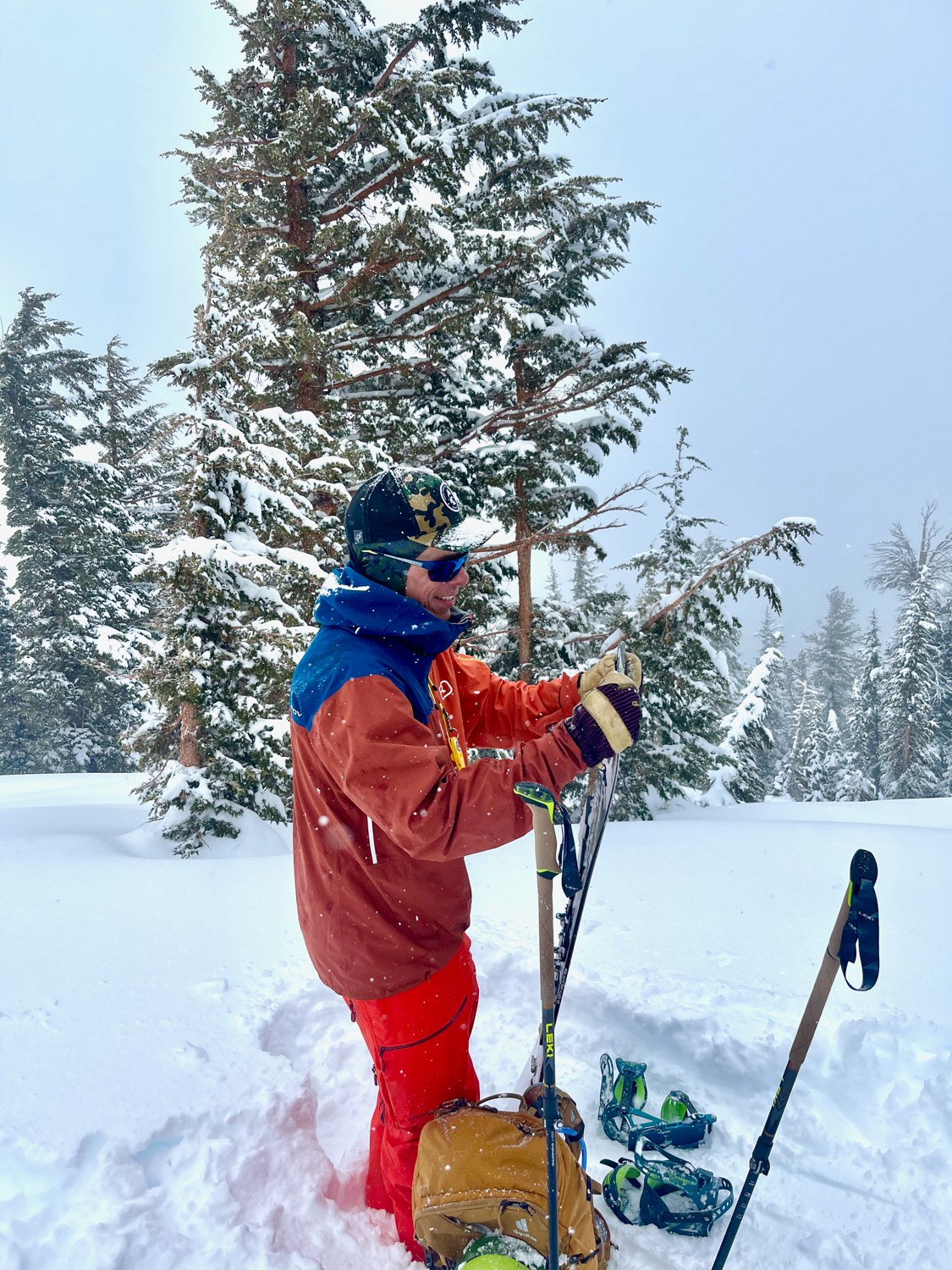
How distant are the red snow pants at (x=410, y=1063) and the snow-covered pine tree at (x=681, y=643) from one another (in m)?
9.89

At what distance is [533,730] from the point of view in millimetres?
3117

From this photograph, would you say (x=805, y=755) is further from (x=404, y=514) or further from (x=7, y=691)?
(x=404, y=514)

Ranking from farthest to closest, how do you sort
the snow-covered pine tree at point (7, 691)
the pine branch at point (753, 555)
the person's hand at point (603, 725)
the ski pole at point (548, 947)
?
the snow-covered pine tree at point (7, 691) < the pine branch at point (753, 555) < the person's hand at point (603, 725) < the ski pole at point (548, 947)

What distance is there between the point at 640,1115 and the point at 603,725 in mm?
2283

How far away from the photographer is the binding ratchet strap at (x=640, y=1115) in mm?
3025

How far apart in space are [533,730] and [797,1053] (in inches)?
60.7

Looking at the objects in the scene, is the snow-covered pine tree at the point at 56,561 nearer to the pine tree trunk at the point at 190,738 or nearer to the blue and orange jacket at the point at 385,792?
the pine tree trunk at the point at 190,738

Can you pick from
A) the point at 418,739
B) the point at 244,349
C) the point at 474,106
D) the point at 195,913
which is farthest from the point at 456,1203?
the point at 474,106

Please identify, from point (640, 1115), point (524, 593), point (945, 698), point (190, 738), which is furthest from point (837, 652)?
point (640, 1115)

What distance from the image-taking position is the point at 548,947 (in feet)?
7.43

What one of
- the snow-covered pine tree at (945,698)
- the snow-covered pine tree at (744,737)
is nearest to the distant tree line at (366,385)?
the snow-covered pine tree at (744,737)

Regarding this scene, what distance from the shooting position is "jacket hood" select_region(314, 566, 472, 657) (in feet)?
7.54

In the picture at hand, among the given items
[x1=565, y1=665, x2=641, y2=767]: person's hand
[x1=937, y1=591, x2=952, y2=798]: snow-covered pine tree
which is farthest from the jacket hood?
[x1=937, y1=591, x2=952, y2=798]: snow-covered pine tree

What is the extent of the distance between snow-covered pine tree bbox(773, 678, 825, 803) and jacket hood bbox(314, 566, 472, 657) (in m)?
37.1
